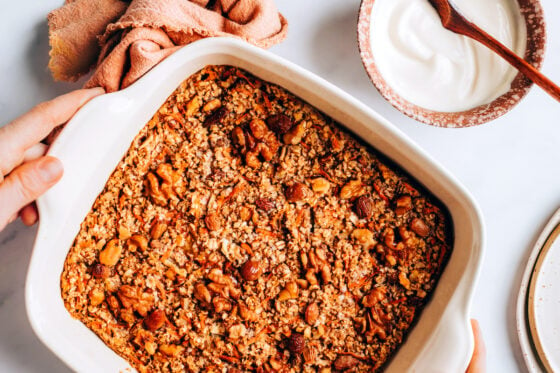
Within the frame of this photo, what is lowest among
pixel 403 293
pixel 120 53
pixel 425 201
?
pixel 403 293

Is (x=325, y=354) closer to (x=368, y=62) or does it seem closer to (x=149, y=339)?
(x=149, y=339)

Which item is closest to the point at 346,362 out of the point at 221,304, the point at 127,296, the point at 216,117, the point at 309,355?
the point at 309,355

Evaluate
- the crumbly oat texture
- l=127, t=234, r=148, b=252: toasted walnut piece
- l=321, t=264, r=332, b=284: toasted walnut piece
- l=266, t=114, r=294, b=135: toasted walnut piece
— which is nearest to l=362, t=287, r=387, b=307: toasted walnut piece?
the crumbly oat texture

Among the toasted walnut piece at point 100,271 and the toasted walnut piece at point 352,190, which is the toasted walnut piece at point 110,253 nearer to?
the toasted walnut piece at point 100,271

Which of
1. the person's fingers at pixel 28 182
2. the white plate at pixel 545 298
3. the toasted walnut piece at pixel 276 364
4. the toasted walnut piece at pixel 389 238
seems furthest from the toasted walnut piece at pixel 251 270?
the white plate at pixel 545 298

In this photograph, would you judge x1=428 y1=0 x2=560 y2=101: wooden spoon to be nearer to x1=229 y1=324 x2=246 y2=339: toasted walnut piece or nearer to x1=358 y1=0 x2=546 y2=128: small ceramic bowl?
x1=358 y1=0 x2=546 y2=128: small ceramic bowl

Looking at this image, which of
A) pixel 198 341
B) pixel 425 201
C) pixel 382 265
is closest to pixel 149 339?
pixel 198 341

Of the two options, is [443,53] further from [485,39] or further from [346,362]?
[346,362]
